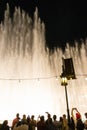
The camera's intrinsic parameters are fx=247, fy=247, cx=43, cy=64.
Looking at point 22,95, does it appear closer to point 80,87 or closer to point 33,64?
point 33,64

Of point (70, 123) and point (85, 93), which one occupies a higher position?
point (85, 93)

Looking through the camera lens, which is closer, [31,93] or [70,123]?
[70,123]

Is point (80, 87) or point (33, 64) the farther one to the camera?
point (80, 87)

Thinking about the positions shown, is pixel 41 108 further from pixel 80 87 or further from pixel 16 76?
pixel 80 87

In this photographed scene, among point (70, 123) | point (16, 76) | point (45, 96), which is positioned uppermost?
point (16, 76)

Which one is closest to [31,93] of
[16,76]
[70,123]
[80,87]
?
[16,76]

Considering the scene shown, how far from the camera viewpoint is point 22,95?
3731 cm

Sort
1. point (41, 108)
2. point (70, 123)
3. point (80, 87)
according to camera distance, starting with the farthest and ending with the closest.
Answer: point (80, 87) < point (41, 108) < point (70, 123)

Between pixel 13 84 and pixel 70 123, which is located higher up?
pixel 13 84

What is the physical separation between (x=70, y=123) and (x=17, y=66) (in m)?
23.8

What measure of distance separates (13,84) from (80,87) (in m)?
18.2

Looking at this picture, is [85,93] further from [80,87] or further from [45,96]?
[45,96]

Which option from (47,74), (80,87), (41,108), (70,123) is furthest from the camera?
(80,87)

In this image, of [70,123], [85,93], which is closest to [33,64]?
[85,93]
